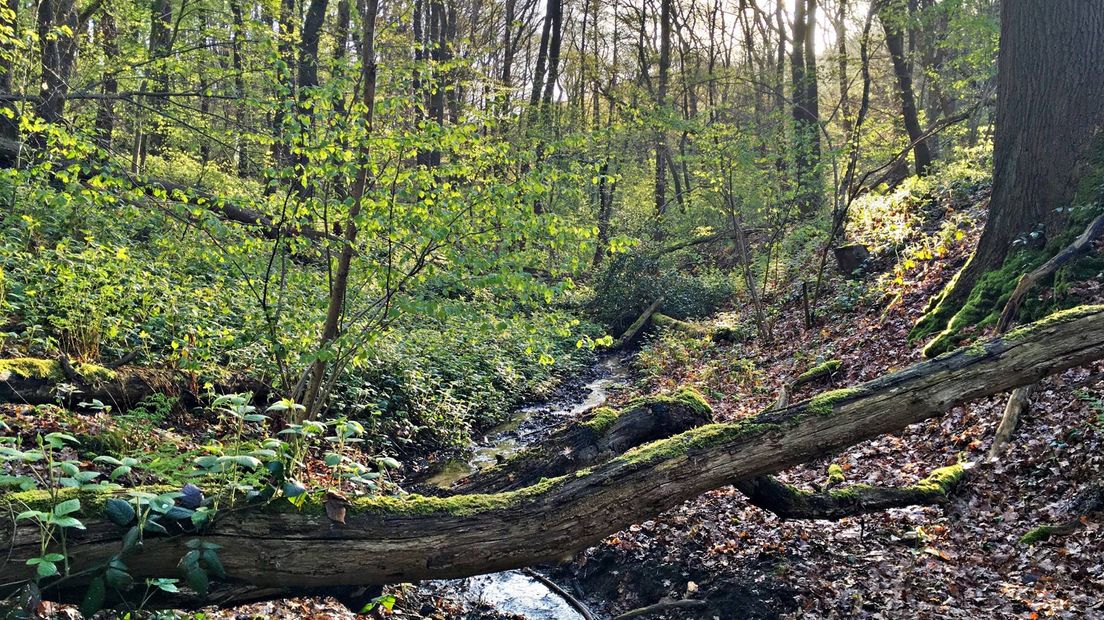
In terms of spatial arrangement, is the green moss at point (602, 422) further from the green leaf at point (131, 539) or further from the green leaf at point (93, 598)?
the green leaf at point (93, 598)

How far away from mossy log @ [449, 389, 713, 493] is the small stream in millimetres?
444

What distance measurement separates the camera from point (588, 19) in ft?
97.2

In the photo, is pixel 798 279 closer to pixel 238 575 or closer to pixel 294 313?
pixel 294 313

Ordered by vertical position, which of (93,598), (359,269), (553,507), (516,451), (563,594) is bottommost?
(563,594)

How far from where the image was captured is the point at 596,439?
5922 millimetres

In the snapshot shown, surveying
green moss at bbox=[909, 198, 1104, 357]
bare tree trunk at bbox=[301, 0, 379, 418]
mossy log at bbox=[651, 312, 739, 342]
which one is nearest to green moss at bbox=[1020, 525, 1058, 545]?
green moss at bbox=[909, 198, 1104, 357]

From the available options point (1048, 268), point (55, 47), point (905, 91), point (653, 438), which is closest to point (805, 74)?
point (905, 91)

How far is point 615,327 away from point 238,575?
14.1m

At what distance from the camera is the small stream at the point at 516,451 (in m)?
5.18

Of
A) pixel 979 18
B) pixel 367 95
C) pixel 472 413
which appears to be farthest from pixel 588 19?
pixel 367 95

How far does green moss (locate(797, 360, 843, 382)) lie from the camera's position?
8148 mm

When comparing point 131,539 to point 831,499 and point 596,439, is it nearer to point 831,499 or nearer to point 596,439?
point 596,439

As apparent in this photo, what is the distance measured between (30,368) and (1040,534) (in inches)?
314

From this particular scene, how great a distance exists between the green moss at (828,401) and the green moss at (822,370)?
345 cm
